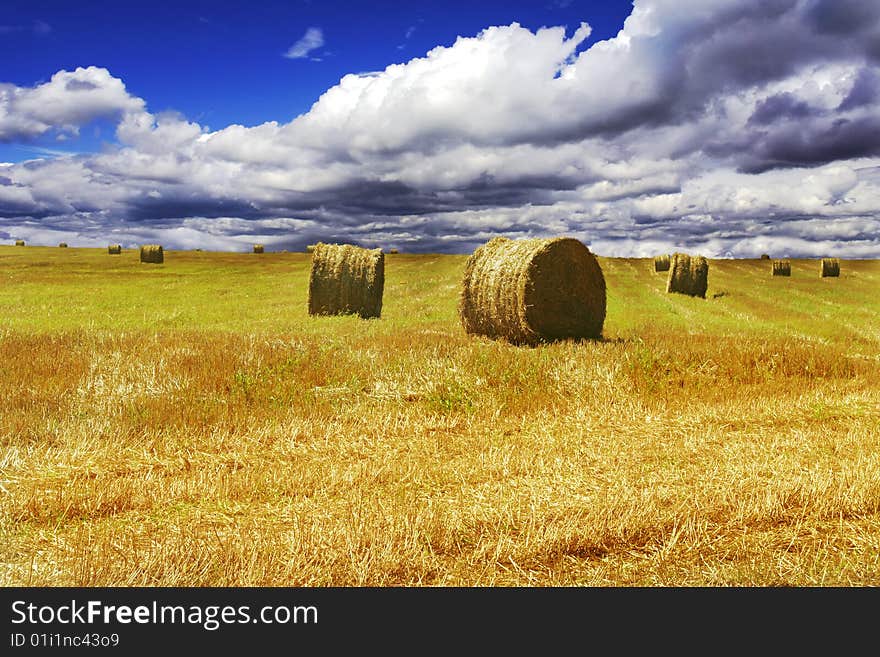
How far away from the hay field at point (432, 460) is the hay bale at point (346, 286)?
19.5 feet

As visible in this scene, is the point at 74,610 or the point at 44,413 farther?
the point at 44,413

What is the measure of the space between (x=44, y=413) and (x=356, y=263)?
43.8ft

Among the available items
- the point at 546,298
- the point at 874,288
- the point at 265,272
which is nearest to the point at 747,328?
the point at 546,298

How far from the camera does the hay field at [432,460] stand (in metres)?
4.03

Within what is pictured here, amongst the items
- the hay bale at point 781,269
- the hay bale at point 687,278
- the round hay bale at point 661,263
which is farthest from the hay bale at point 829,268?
the hay bale at point 687,278

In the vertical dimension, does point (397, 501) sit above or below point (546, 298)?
below

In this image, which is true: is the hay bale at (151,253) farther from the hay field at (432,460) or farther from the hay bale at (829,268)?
the hay bale at (829,268)

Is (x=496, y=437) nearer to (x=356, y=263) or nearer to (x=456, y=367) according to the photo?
(x=456, y=367)

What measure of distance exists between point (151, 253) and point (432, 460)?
4947 cm

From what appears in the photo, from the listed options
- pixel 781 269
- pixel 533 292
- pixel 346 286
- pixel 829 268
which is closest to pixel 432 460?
pixel 533 292

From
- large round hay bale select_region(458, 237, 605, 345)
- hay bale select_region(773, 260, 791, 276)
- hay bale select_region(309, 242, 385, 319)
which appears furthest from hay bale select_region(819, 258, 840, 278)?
large round hay bale select_region(458, 237, 605, 345)

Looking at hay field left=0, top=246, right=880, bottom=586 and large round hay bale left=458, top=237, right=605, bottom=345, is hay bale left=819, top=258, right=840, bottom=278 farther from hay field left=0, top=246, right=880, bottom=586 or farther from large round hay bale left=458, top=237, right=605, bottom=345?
large round hay bale left=458, top=237, right=605, bottom=345

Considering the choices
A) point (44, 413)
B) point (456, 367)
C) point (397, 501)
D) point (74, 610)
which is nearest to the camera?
point (74, 610)

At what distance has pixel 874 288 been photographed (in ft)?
120
